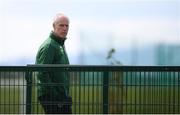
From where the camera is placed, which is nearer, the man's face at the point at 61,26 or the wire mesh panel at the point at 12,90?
the wire mesh panel at the point at 12,90

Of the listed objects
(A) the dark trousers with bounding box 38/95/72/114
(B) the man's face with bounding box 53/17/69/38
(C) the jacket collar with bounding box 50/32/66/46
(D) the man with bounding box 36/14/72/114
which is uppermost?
(B) the man's face with bounding box 53/17/69/38

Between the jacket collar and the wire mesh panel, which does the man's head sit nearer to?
the jacket collar

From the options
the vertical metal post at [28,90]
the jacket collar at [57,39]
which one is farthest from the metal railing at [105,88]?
the jacket collar at [57,39]

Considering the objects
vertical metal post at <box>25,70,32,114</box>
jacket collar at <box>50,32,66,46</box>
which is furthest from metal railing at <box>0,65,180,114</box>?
jacket collar at <box>50,32,66,46</box>

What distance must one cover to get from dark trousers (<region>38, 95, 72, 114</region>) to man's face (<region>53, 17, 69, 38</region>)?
0.97 meters

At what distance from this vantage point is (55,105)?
331 inches

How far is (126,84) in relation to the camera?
27.3ft

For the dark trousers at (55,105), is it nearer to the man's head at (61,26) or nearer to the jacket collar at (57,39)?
the jacket collar at (57,39)

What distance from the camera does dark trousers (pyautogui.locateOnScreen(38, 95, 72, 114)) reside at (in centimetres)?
838

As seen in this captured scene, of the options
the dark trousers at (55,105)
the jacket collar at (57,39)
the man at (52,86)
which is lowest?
the dark trousers at (55,105)

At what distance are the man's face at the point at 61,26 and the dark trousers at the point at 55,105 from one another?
3.19 ft

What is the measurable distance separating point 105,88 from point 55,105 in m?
0.61

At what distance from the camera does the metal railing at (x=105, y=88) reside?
8258mm

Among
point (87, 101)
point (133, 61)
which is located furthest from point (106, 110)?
point (133, 61)
